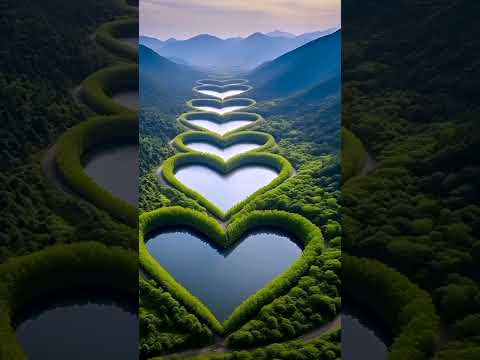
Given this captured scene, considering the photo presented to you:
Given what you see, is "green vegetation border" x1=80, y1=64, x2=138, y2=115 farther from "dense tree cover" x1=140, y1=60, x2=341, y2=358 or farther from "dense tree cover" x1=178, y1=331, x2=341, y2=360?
"dense tree cover" x1=178, y1=331, x2=341, y2=360

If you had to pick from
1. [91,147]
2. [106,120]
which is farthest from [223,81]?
[91,147]

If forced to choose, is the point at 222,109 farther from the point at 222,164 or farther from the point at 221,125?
the point at 222,164

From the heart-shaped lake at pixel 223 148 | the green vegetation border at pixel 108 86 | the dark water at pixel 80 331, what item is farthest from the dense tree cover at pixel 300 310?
the heart-shaped lake at pixel 223 148

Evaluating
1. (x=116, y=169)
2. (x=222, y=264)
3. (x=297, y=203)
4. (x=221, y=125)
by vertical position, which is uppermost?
(x=221, y=125)

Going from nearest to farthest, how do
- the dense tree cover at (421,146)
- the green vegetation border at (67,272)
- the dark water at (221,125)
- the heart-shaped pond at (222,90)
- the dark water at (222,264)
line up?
the green vegetation border at (67,272), the dense tree cover at (421,146), the dark water at (222,264), the dark water at (221,125), the heart-shaped pond at (222,90)

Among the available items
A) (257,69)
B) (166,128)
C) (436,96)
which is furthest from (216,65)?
(436,96)

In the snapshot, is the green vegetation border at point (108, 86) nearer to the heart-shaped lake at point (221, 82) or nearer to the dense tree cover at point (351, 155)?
the dense tree cover at point (351, 155)

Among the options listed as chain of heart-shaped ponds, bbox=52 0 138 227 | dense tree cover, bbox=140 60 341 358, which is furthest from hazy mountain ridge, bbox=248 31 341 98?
chain of heart-shaped ponds, bbox=52 0 138 227
